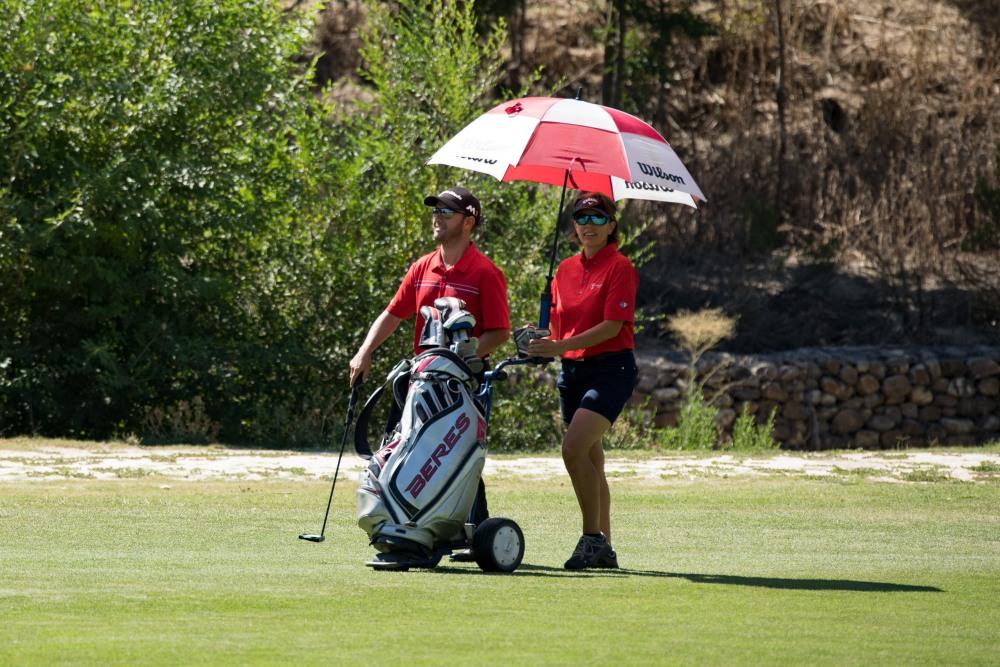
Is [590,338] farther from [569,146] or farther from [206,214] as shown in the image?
[206,214]

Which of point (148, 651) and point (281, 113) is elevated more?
point (281, 113)

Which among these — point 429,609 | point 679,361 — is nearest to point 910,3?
point 679,361

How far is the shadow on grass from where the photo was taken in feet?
25.7

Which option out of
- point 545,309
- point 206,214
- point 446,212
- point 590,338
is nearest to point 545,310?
point 545,309

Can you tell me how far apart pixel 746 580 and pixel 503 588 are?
51.9 inches

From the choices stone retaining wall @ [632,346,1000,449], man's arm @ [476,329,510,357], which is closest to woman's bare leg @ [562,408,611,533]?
man's arm @ [476,329,510,357]

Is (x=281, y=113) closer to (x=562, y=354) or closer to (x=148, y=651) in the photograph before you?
(x=562, y=354)

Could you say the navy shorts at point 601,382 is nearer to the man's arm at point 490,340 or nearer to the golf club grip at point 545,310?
the golf club grip at point 545,310

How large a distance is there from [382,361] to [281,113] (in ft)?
10.9

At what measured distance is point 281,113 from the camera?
759 inches

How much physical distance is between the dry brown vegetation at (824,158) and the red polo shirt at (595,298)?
554 inches

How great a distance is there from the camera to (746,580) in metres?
8.11

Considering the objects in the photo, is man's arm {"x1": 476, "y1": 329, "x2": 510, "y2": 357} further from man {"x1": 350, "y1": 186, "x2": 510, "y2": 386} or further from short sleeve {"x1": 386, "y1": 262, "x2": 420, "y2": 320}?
short sleeve {"x1": 386, "y1": 262, "x2": 420, "y2": 320}

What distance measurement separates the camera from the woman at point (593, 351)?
28.1 ft
